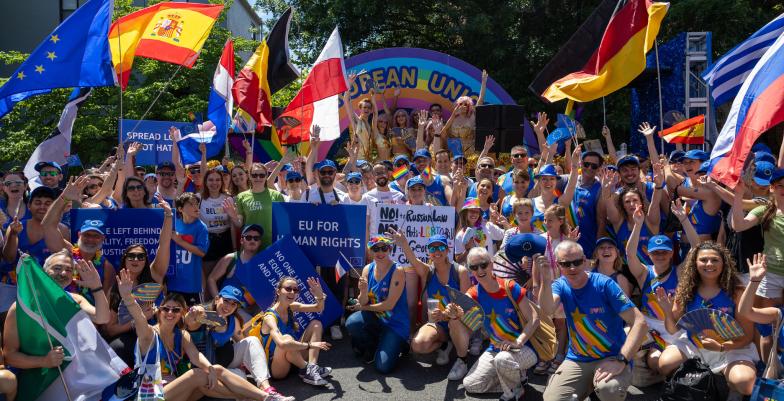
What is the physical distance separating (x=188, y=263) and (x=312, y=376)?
1810 mm

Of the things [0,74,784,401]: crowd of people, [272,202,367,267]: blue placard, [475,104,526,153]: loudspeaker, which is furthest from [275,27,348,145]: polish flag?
[475,104,526,153]: loudspeaker

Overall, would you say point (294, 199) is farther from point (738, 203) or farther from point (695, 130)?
point (695, 130)

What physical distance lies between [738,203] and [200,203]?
5.35m

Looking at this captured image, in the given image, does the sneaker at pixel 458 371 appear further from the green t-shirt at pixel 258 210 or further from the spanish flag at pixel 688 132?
the spanish flag at pixel 688 132

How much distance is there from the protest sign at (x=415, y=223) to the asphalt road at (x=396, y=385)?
1.11m

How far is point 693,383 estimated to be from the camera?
5.34 metres

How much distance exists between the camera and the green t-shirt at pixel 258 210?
799 centimetres

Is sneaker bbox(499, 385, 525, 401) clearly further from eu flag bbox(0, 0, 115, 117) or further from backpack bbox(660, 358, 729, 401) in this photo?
eu flag bbox(0, 0, 115, 117)

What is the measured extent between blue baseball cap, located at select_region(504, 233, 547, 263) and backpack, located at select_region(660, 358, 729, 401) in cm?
168

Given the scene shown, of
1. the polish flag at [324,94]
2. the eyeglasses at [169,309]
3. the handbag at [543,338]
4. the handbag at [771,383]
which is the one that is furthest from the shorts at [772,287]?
the polish flag at [324,94]

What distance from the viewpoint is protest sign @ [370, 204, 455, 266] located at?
24.9 feet

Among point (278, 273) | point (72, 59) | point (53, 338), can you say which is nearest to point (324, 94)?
point (72, 59)

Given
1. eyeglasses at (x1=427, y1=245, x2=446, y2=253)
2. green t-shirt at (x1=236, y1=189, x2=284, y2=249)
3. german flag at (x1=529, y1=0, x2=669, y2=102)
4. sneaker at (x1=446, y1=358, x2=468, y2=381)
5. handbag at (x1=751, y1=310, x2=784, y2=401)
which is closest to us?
handbag at (x1=751, y1=310, x2=784, y2=401)

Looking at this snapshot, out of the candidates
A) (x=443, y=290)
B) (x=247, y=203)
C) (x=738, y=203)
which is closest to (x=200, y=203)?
(x=247, y=203)
